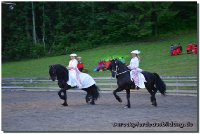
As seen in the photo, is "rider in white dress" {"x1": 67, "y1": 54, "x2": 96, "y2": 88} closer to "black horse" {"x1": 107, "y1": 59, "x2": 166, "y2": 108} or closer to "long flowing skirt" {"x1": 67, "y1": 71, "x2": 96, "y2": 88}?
"long flowing skirt" {"x1": 67, "y1": 71, "x2": 96, "y2": 88}

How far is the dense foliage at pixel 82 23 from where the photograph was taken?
38.0m

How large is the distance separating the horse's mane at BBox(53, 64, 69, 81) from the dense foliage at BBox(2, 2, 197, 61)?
1946cm

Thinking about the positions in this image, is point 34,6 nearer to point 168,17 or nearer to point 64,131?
point 168,17

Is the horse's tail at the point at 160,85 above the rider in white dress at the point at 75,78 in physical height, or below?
below

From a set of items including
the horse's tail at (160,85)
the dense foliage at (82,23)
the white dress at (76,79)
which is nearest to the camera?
the horse's tail at (160,85)

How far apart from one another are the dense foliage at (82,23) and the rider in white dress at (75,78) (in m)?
19.3

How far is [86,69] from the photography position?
29.8 metres

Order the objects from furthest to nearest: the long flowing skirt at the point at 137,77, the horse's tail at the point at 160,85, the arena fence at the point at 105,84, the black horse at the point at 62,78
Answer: the arena fence at the point at 105,84 < the black horse at the point at 62,78 < the horse's tail at the point at 160,85 < the long flowing skirt at the point at 137,77

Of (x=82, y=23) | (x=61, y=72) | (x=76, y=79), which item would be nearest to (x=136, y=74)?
(x=76, y=79)

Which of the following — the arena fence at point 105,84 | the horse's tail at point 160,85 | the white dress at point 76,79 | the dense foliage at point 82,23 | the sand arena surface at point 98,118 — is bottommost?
the sand arena surface at point 98,118

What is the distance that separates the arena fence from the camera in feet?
62.7

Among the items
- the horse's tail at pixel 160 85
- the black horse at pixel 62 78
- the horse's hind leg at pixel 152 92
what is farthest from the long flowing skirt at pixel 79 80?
the horse's tail at pixel 160 85

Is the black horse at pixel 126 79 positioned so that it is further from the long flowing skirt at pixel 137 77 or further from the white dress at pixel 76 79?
the white dress at pixel 76 79

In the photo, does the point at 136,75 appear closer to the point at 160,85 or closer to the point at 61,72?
the point at 160,85
